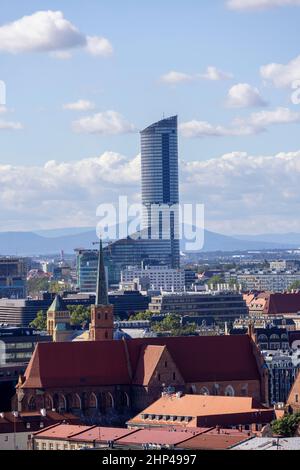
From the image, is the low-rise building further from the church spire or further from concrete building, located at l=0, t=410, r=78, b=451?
the church spire

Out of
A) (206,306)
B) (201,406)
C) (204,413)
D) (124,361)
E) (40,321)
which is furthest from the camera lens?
(206,306)

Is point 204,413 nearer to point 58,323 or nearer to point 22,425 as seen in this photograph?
point 22,425

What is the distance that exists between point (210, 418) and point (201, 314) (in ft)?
311

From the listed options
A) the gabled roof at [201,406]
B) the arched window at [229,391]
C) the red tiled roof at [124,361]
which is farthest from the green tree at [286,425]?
the red tiled roof at [124,361]

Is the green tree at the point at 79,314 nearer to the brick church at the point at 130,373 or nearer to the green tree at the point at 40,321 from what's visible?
the green tree at the point at 40,321

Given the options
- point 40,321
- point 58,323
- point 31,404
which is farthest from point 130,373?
point 40,321

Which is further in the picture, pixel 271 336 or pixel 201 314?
pixel 201 314

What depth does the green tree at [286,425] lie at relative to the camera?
87.8m

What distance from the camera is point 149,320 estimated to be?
566 feet

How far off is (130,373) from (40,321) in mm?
69910

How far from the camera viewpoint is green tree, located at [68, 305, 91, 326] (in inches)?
6633

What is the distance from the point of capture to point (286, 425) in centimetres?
8919
